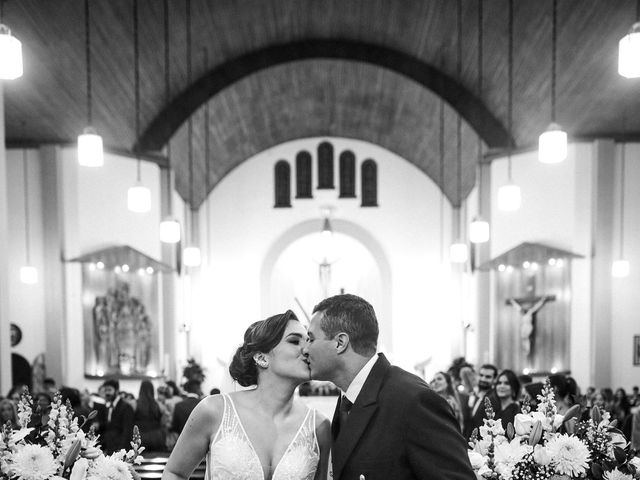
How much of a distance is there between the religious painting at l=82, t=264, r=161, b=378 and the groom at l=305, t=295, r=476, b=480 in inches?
402

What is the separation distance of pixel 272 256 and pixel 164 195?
640 centimetres

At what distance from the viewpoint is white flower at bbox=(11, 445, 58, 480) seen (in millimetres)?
2561

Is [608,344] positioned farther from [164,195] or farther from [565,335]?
[164,195]

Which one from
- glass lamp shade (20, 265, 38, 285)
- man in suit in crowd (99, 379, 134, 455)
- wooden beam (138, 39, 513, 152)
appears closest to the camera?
man in suit in crowd (99, 379, 134, 455)

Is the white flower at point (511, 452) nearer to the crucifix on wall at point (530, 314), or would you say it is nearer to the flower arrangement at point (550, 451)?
the flower arrangement at point (550, 451)

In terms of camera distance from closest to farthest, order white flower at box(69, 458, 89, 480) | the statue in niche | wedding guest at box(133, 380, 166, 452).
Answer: white flower at box(69, 458, 89, 480) → wedding guest at box(133, 380, 166, 452) → the statue in niche

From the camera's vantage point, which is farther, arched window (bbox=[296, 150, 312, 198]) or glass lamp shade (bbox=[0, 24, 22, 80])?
arched window (bbox=[296, 150, 312, 198])

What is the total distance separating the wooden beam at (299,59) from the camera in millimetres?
12766

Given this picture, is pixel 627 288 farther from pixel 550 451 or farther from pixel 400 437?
pixel 400 437

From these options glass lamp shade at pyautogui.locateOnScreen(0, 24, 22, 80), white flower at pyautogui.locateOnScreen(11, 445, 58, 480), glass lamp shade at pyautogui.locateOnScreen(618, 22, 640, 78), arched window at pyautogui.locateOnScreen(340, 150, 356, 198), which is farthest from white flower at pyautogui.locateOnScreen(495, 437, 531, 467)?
arched window at pyautogui.locateOnScreen(340, 150, 356, 198)

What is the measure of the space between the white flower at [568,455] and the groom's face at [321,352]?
0.89 m

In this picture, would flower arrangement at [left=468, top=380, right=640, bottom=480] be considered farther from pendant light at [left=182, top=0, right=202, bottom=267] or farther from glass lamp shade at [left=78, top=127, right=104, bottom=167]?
pendant light at [left=182, top=0, right=202, bottom=267]

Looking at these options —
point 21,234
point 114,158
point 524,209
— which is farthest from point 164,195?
point 524,209

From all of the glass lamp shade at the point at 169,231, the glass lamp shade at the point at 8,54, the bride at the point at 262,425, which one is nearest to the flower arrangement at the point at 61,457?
the bride at the point at 262,425
